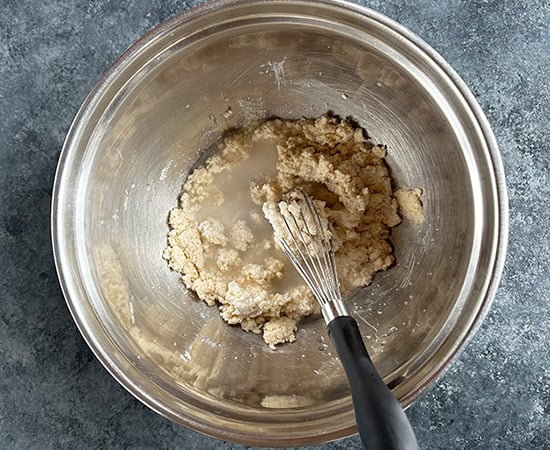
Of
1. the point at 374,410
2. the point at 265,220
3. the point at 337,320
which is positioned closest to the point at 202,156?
the point at 265,220

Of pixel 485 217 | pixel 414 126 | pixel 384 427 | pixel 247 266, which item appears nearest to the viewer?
pixel 384 427

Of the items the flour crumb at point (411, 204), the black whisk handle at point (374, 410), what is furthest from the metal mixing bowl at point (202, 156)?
the black whisk handle at point (374, 410)

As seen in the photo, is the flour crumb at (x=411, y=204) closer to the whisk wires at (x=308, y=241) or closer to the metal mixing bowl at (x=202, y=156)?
the metal mixing bowl at (x=202, y=156)

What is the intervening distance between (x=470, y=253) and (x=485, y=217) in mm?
57

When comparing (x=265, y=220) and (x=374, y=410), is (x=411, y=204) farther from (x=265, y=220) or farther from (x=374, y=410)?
(x=374, y=410)

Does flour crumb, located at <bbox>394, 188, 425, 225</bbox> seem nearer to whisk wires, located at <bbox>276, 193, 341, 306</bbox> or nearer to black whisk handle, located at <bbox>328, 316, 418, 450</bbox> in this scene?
whisk wires, located at <bbox>276, 193, 341, 306</bbox>

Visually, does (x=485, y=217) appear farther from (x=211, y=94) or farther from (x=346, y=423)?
(x=211, y=94)

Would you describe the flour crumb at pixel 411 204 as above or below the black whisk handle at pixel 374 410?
above

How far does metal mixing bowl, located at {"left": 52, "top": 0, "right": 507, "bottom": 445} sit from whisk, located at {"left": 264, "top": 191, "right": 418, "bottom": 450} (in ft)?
0.33

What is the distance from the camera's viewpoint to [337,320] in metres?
1.05

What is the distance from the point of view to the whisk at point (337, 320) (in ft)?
2.80

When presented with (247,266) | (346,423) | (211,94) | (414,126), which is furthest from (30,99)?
(346,423)

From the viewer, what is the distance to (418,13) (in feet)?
4.32

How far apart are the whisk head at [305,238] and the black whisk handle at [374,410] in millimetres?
267
